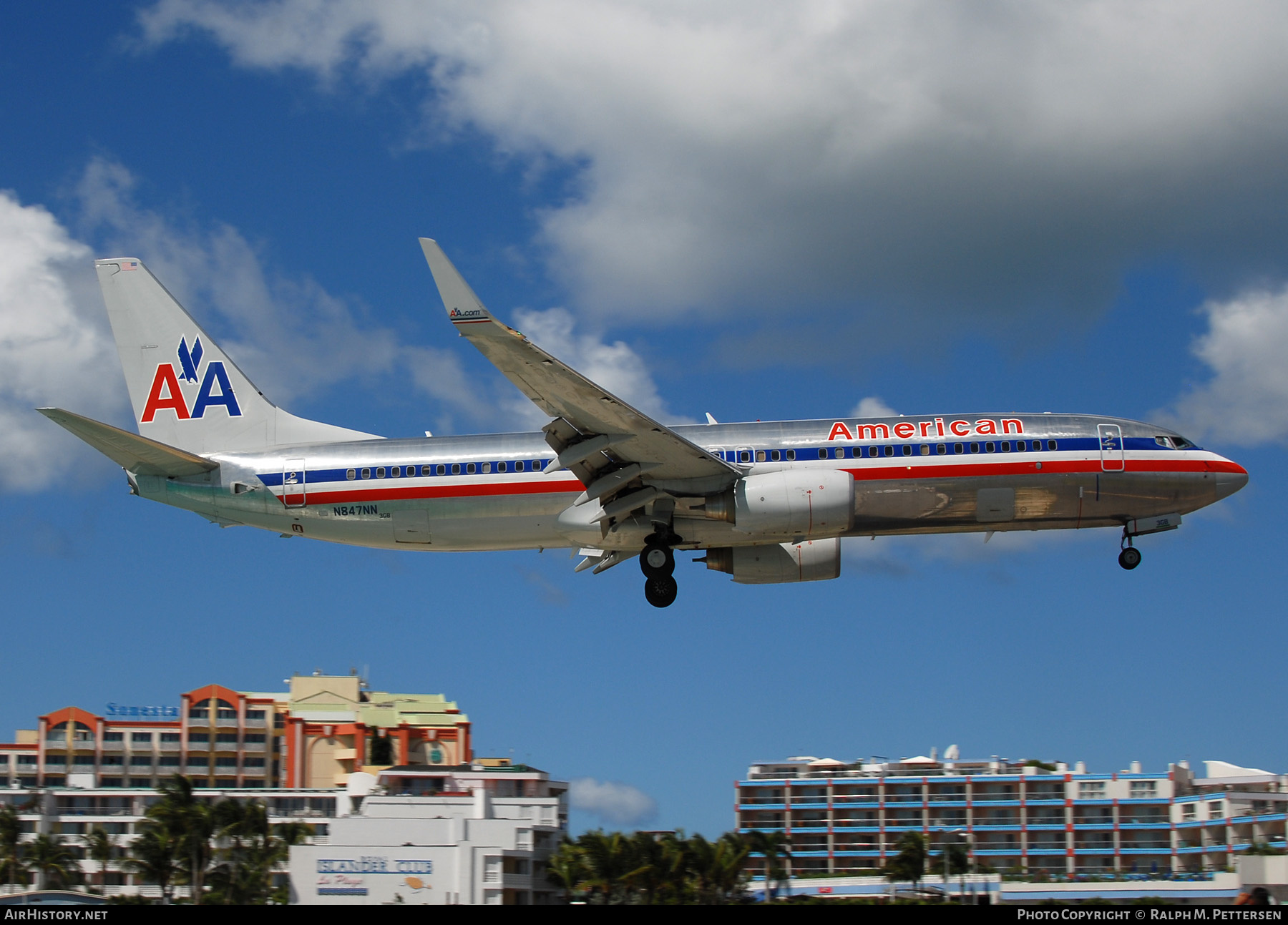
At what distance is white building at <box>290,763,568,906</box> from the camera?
44.4 metres

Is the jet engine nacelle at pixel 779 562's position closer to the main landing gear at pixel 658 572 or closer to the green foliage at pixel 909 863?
the main landing gear at pixel 658 572

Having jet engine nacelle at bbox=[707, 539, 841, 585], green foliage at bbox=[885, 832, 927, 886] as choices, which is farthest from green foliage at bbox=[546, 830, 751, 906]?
jet engine nacelle at bbox=[707, 539, 841, 585]

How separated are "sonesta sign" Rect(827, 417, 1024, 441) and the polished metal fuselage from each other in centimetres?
4

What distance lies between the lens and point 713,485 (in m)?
29.5

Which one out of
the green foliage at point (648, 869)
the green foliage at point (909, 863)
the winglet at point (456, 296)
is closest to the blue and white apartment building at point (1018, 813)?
the green foliage at point (909, 863)

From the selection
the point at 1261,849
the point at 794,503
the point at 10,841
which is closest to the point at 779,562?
the point at 794,503

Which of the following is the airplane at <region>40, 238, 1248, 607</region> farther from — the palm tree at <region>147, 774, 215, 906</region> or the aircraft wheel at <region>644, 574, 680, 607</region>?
the palm tree at <region>147, 774, 215, 906</region>

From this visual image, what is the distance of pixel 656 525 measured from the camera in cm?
3052

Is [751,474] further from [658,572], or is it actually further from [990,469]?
[990,469]

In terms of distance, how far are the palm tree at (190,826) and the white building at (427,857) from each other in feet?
23.1
